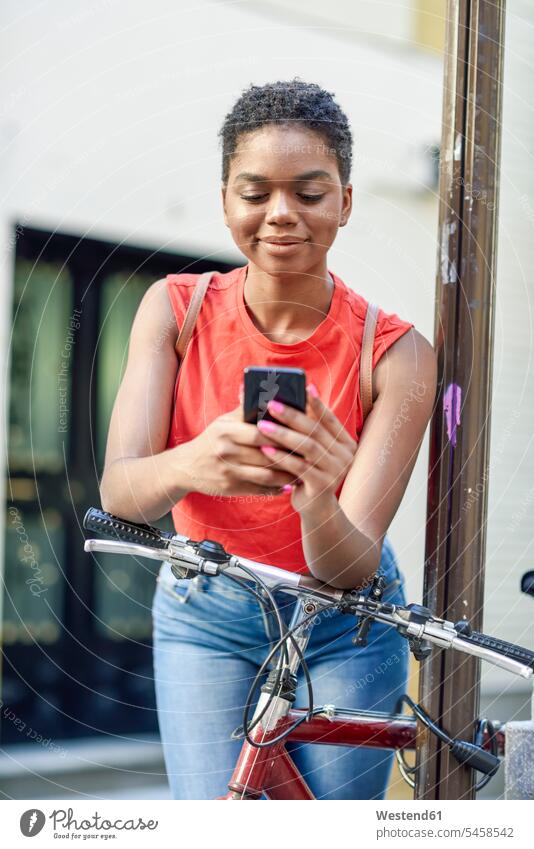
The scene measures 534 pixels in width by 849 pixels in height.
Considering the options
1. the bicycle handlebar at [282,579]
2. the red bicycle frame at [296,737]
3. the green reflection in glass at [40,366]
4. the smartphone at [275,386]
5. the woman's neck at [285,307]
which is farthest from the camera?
Answer: the green reflection in glass at [40,366]

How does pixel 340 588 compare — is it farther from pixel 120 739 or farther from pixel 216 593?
pixel 120 739

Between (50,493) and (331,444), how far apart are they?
237 cm

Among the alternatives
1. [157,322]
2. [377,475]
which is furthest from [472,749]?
[157,322]

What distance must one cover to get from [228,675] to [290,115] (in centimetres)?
68

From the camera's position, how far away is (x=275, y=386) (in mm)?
848

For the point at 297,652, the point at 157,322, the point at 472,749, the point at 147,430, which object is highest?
the point at 157,322

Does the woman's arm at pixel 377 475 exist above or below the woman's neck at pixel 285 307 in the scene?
below

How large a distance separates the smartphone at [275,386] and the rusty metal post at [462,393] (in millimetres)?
453

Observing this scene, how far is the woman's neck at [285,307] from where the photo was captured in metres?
1.20

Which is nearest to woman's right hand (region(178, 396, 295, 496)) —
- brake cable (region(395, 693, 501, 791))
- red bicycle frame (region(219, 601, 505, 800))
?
red bicycle frame (region(219, 601, 505, 800))

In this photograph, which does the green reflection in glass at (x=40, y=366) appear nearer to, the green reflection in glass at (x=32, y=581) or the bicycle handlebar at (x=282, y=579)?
the green reflection in glass at (x=32, y=581)

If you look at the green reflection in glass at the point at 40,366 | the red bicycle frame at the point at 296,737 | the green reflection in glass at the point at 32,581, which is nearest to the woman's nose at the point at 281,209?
the red bicycle frame at the point at 296,737

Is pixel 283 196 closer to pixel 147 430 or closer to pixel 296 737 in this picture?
pixel 147 430

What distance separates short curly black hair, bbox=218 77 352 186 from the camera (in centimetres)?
111
